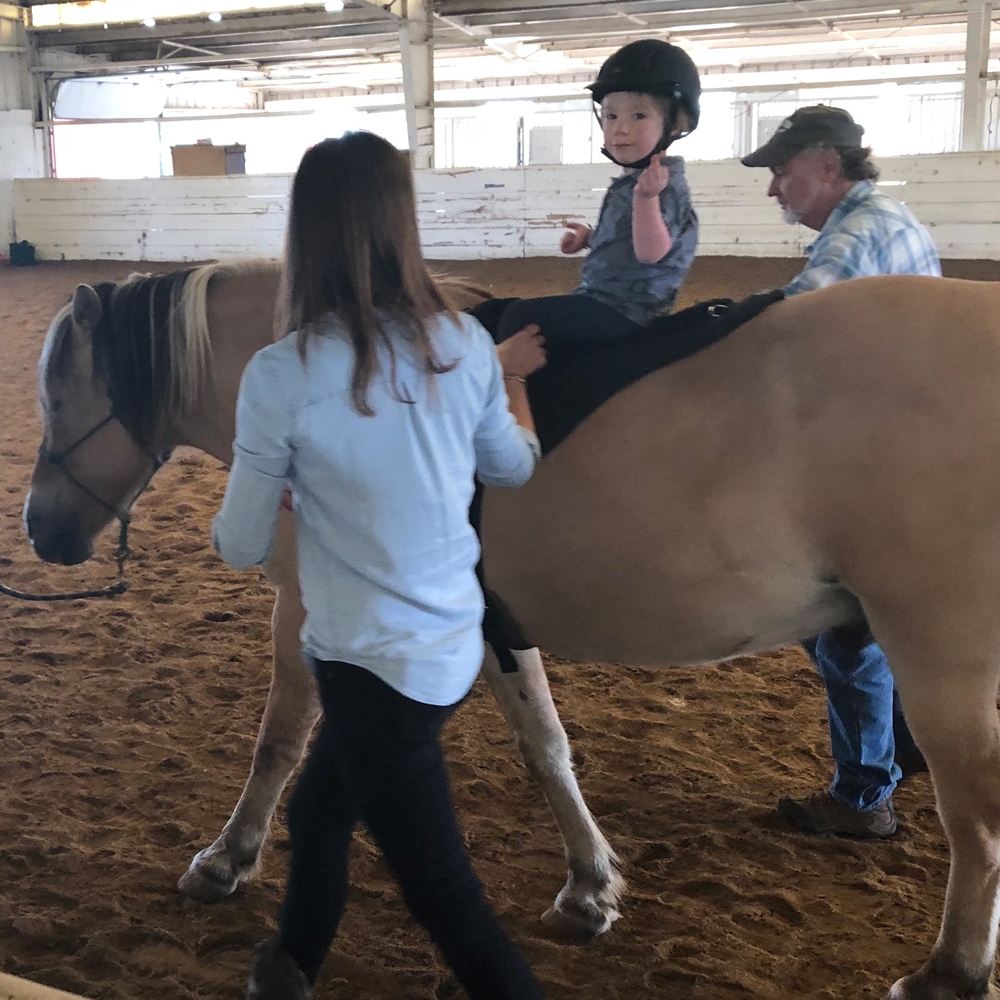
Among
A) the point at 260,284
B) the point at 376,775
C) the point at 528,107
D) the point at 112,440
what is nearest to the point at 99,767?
the point at 112,440

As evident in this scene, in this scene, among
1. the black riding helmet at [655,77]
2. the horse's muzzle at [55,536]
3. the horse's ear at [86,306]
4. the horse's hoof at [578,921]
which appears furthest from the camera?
the horse's muzzle at [55,536]

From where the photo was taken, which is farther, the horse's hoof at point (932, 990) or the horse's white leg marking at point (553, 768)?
the horse's white leg marking at point (553, 768)

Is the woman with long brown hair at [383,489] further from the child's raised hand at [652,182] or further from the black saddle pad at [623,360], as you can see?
the child's raised hand at [652,182]

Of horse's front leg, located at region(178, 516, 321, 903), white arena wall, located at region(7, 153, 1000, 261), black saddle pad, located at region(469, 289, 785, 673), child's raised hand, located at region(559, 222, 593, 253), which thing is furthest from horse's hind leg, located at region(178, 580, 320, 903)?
white arena wall, located at region(7, 153, 1000, 261)

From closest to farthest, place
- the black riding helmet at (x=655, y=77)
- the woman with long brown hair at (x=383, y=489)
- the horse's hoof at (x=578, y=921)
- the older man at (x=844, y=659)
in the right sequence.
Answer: the woman with long brown hair at (x=383, y=489)
the black riding helmet at (x=655, y=77)
the horse's hoof at (x=578, y=921)
the older man at (x=844, y=659)

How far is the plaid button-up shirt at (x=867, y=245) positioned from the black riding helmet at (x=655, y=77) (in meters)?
0.47

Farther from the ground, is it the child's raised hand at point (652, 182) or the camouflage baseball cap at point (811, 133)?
the camouflage baseball cap at point (811, 133)

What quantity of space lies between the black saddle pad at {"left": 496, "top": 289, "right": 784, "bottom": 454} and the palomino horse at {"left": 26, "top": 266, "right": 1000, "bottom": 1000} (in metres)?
0.03

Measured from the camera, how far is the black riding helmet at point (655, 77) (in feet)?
7.29

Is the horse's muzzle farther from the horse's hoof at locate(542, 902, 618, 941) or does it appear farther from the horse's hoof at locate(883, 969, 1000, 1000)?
the horse's hoof at locate(883, 969, 1000, 1000)

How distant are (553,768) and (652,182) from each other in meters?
1.41

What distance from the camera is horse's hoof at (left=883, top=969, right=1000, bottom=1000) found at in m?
2.03

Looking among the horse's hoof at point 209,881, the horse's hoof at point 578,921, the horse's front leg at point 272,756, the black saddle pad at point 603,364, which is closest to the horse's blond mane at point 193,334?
the horse's front leg at point 272,756

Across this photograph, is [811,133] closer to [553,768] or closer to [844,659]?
[844,659]
